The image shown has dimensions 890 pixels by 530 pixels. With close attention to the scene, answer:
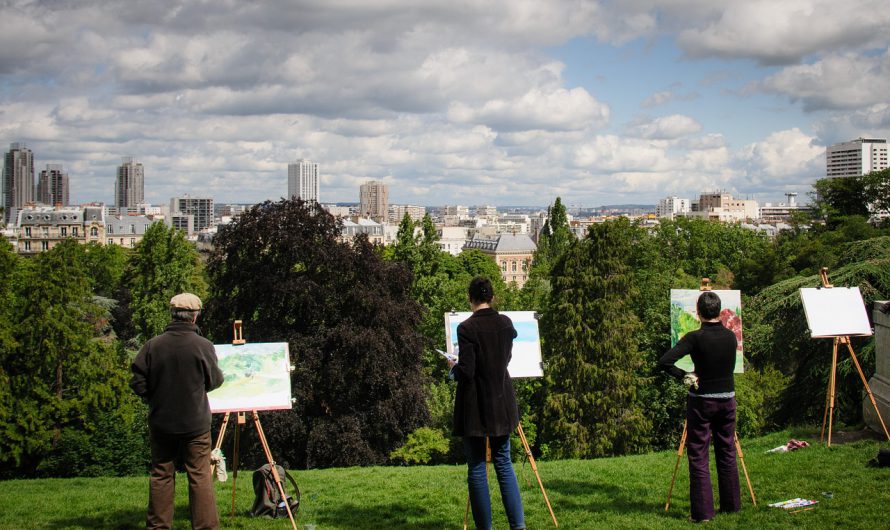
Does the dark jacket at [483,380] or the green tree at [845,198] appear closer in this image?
the dark jacket at [483,380]

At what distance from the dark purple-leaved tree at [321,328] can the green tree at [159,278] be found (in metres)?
21.0

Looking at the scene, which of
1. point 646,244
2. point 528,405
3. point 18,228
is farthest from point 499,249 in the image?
point 528,405

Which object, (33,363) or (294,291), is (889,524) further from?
(33,363)

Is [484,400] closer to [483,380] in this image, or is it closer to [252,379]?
[483,380]

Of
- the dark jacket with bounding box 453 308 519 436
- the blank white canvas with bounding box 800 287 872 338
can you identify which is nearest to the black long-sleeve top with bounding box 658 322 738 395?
the dark jacket with bounding box 453 308 519 436

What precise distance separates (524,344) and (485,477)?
14.2 feet

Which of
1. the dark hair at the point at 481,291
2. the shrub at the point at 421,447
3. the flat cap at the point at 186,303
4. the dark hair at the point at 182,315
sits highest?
the dark hair at the point at 481,291

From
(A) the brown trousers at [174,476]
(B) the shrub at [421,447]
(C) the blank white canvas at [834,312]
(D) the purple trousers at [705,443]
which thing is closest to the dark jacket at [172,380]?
(A) the brown trousers at [174,476]

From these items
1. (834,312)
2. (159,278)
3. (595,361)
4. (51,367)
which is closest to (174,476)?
(834,312)

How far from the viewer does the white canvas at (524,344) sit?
10.7 metres

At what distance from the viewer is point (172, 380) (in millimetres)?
6949

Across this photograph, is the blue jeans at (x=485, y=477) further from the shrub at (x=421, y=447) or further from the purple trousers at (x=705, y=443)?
the shrub at (x=421, y=447)

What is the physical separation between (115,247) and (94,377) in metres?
52.9

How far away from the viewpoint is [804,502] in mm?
8227
